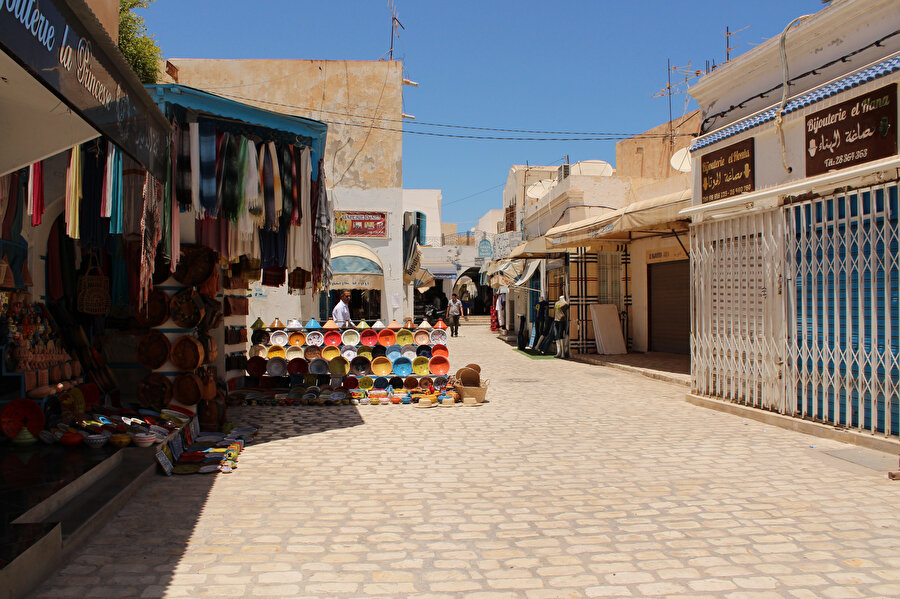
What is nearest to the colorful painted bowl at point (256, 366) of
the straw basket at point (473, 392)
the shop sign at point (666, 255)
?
the straw basket at point (473, 392)

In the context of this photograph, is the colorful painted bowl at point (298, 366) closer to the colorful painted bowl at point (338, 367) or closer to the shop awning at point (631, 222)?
the colorful painted bowl at point (338, 367)

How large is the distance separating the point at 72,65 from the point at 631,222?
1133 centimetres

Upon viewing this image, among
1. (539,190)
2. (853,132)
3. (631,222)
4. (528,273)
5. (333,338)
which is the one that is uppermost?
(539,190)

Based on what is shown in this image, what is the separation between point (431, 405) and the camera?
9.68 m

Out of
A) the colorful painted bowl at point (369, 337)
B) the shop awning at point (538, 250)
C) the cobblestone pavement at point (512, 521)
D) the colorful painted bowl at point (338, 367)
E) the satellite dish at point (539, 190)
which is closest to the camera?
the cobblestone pavement at point (512, 521)

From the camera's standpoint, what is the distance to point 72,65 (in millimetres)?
2559

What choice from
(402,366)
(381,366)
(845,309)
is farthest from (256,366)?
(845,309)

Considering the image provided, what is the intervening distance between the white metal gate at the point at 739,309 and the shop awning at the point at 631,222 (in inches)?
55.9

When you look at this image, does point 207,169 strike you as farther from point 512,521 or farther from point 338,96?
point 338,96

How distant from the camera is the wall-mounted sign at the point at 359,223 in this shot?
62.3 feet

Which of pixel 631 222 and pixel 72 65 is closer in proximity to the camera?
pixel 72 65

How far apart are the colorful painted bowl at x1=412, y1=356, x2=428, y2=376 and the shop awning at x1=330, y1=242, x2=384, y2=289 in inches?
312

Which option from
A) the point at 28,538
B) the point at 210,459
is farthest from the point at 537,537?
the point at 210,459

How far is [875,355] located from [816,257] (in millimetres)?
1314
